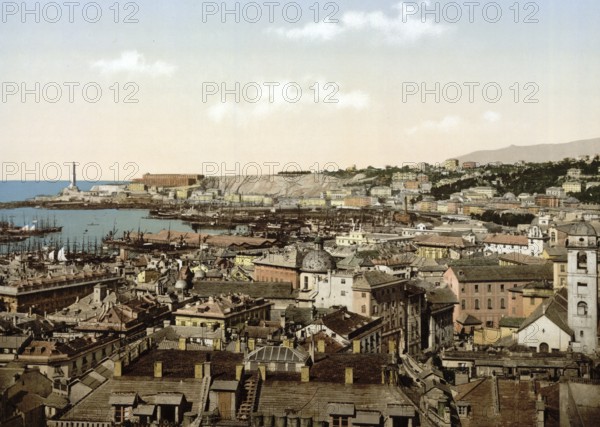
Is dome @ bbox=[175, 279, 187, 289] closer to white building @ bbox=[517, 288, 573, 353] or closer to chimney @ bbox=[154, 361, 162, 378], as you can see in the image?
white building @ bbox=[517, 288, 573, 353]

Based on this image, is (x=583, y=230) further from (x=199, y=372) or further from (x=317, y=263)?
(x=199, y=372)

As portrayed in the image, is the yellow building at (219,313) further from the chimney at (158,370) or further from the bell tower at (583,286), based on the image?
the chimney at (158,370)

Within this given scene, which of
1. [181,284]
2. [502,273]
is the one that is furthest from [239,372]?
[502,273]

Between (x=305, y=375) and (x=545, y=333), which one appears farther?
(x=545, y=333)

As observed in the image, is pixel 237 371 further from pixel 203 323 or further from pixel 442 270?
pixel 442 270

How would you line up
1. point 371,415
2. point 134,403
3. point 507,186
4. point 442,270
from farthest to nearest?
point 507,186 < point 442,270 < point 134,403 < point 371,415

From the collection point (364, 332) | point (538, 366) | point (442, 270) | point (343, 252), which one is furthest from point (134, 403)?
point (343, 252)
